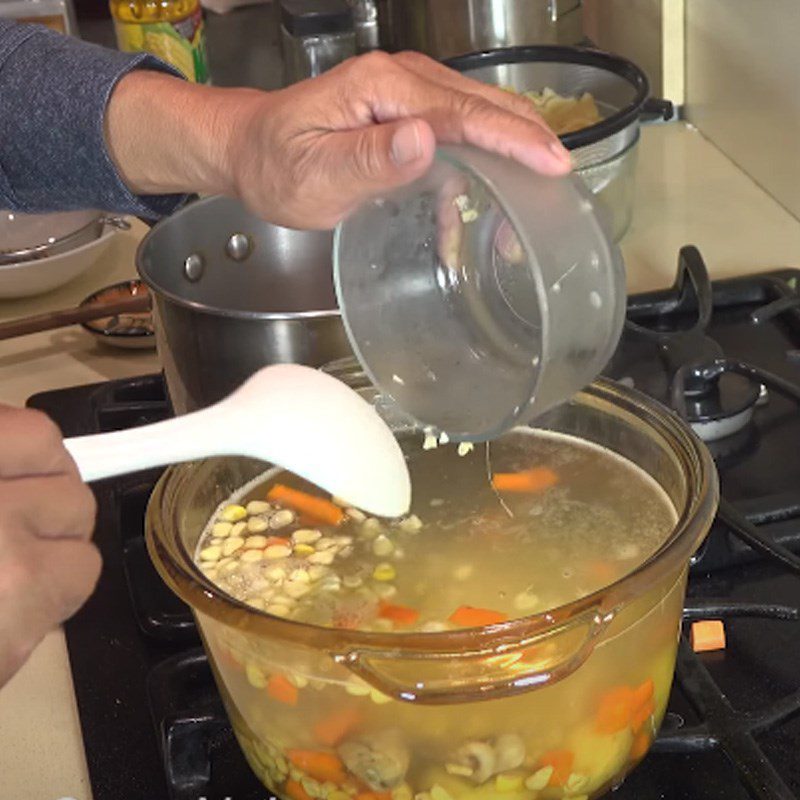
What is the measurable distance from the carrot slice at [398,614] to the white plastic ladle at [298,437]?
0.17ft

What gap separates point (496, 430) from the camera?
2.54 ft

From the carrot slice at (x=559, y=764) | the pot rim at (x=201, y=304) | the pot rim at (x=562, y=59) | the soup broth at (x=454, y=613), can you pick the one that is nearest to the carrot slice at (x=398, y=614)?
the soup broth at (x=454, y=613)

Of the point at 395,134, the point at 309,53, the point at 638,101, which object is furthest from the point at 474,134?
the point at 309,53

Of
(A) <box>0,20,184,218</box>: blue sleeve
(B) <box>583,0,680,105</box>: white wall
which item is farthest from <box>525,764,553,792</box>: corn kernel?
(B) <box>583,0,680,105</box>: white wall

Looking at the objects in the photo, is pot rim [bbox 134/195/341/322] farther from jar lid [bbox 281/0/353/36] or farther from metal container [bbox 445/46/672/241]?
jar lid [bbox 281/0/353/36]

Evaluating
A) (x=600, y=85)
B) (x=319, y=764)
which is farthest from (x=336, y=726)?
(x=600, y=85)

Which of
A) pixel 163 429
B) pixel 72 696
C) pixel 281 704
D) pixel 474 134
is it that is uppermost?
pixel 474 134

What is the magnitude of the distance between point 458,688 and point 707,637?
26 centimetres

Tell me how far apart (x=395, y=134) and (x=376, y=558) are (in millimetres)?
242

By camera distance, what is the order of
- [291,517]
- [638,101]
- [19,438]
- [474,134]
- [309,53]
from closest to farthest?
[19,438]
[474,134]
[291,517]
[638,101]
[309,53]

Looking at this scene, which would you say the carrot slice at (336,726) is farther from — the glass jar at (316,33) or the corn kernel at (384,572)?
the glass jar at (316,33)

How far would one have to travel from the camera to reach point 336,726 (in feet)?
2.41

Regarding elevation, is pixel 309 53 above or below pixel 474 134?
below

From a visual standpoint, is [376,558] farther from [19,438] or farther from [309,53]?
[309,53]
